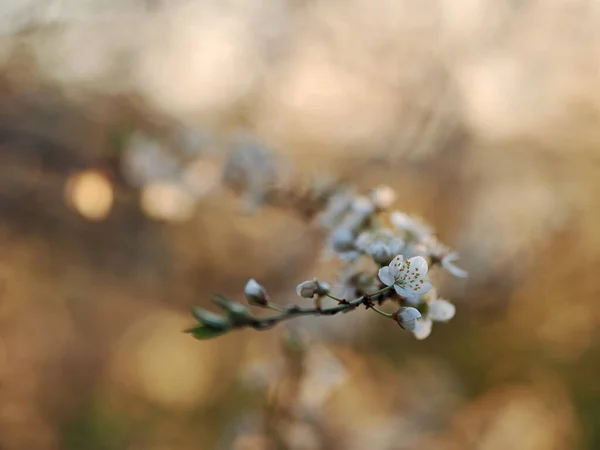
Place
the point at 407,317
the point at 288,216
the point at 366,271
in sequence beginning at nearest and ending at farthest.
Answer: the point at 407,317, the point at 366,271, the point at 288,216

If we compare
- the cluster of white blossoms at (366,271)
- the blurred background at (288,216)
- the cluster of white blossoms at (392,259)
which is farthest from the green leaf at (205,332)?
the blurred background at (288,216)

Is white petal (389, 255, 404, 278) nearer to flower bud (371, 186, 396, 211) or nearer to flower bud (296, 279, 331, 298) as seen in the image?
flower bud (296, 279, 331, 298)

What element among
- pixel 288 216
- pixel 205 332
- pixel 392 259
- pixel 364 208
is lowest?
pixel 205 332

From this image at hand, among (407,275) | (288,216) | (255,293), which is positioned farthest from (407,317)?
Answer: (288,216)

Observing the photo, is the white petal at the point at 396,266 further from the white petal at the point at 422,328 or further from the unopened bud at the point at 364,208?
the unopened bud at the point at 364,208

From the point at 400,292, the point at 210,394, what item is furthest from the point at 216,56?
the point at 400,292

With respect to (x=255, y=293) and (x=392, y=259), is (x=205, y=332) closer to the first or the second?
(x=255, y=293)

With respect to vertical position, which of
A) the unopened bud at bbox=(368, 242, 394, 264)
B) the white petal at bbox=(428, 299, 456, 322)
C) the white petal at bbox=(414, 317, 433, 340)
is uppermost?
the unopened bud at bbox=(368, 242, 394, 264)

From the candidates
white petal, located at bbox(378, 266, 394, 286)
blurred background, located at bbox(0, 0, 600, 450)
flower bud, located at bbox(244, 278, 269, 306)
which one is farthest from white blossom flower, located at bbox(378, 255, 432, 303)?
blurred background, located at bbox(0, 0, 600, 450)
